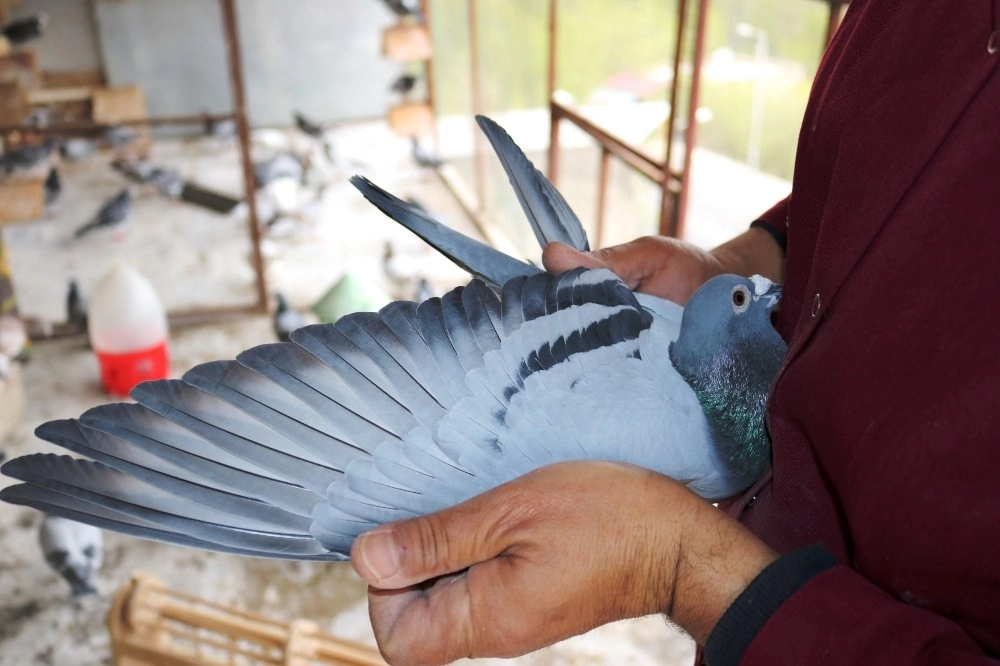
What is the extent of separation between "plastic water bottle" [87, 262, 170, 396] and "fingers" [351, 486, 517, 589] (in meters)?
2.63

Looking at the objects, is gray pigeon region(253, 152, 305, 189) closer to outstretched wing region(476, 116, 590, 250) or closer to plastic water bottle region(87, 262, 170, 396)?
plastic water bottle region(87, 262, 170, 396)

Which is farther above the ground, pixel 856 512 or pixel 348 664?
pixel 856 512

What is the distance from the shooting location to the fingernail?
863 mm

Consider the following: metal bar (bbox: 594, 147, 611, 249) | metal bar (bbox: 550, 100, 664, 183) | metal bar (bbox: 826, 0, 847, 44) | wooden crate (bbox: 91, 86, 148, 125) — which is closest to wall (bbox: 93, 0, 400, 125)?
wooden crate (bbox: 91, 86, 148, 125)

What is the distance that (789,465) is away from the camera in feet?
2.93

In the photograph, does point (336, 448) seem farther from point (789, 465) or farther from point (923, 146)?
point (923, 146)

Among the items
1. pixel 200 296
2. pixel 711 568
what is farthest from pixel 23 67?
pixel 711 568

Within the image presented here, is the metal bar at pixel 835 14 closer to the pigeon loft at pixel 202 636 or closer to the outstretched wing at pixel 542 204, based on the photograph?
the outstretched wing at pixel 542 204

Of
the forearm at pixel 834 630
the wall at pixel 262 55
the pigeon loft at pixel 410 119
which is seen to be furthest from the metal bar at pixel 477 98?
the forearm at pixel 834 630

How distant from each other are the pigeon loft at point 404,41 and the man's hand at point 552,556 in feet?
16.5

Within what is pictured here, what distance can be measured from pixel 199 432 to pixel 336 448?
0.16 m

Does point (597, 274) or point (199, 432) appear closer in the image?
point (199, 432)

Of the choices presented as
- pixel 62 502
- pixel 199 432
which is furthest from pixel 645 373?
pixel 62 502

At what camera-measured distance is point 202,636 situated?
6.23ft
